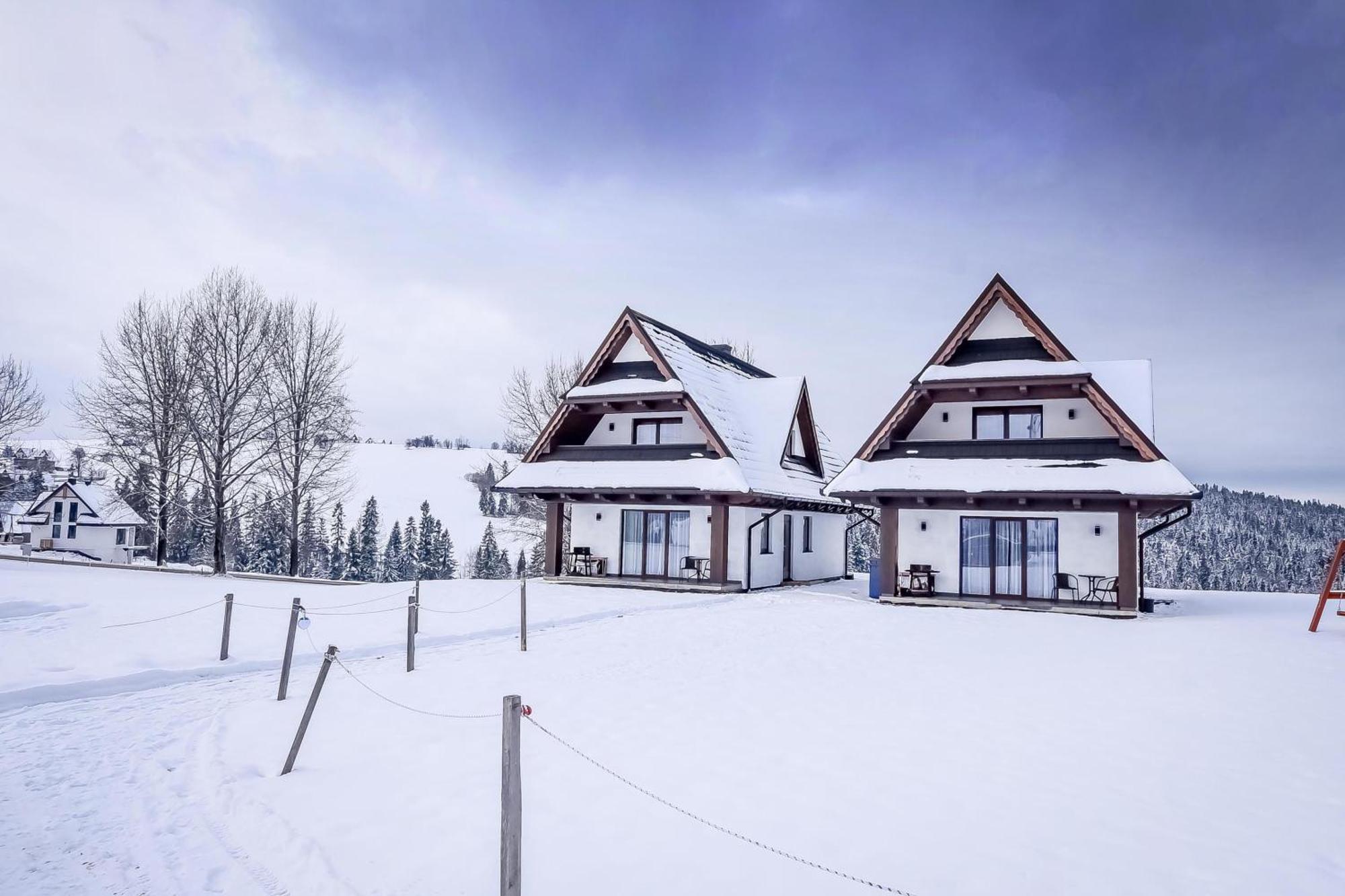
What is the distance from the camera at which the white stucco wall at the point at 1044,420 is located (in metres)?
18.8

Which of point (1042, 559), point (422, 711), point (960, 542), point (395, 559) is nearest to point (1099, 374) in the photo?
point (1042, 559)

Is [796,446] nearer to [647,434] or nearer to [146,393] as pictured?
[647,434]

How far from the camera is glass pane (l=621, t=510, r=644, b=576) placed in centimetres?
2288

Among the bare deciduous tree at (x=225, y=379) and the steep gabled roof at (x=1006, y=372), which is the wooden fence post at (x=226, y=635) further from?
the bare deciduous tree at (x=225, y=379)

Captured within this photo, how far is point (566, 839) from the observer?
16.8ft

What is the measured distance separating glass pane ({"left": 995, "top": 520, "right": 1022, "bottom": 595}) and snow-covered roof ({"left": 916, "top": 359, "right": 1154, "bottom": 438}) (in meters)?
3.92

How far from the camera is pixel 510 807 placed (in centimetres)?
408

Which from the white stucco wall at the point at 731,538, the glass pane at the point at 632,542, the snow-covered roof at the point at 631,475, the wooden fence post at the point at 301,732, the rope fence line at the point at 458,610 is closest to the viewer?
the wooden fence post at the point at 301,732

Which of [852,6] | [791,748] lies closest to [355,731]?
[791,748]

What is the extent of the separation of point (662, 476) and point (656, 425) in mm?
2564

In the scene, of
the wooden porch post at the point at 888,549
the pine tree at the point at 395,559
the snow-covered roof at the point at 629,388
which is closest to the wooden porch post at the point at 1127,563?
the wooden porch post at the point at 888,549

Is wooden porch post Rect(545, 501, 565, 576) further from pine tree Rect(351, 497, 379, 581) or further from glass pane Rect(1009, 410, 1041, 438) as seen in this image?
pine tree Rect(351, 497, 379, 581)

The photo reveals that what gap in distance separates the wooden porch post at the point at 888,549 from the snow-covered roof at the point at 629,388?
6.91 m

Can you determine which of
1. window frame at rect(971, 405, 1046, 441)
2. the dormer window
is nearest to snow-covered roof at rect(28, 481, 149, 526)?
the dormer window
